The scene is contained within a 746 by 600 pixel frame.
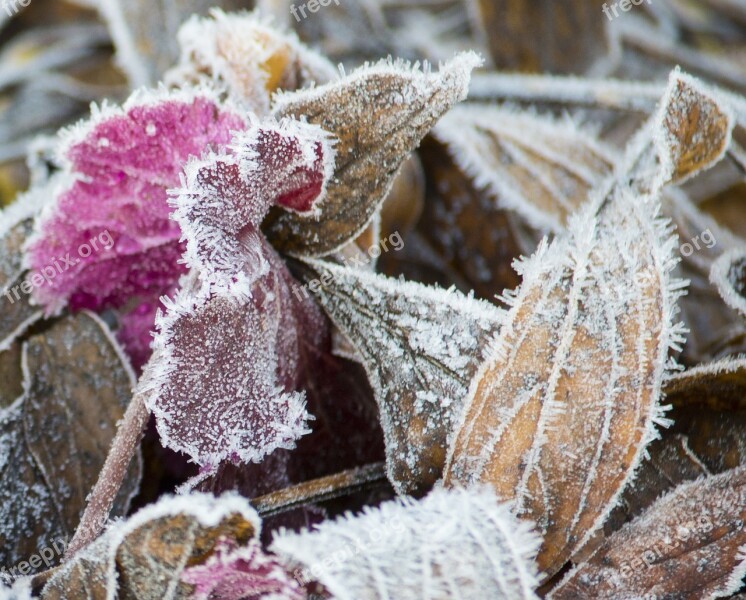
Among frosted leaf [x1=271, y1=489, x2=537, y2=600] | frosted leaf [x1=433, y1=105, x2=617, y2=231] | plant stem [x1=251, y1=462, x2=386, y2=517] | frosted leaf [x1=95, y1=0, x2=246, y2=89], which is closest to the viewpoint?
frosted leaf [x1=271, y1=489, x2=537, y2=600]

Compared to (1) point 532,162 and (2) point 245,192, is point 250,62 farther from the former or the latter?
(1) point 532,162

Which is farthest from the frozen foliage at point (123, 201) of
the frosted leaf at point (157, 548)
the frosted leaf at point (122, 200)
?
the frosted leaf at point (157, 548)

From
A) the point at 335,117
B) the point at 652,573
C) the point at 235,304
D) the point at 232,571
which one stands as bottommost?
the point at 652,573

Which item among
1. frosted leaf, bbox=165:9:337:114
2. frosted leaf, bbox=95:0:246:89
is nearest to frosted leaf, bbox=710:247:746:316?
frosted leaf, bbox=165:9:337:114

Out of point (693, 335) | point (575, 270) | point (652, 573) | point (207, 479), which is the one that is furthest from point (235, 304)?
point (693, 335)

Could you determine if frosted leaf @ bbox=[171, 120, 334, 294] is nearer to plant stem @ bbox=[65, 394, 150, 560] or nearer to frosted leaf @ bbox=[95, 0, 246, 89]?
plant stem @ bbox=[65, 394, 150, 560]

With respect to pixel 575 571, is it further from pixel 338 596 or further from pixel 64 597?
pixel 64 597

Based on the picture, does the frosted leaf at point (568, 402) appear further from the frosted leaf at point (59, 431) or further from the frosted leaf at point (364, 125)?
the frosted leaf at point (59, 431)
